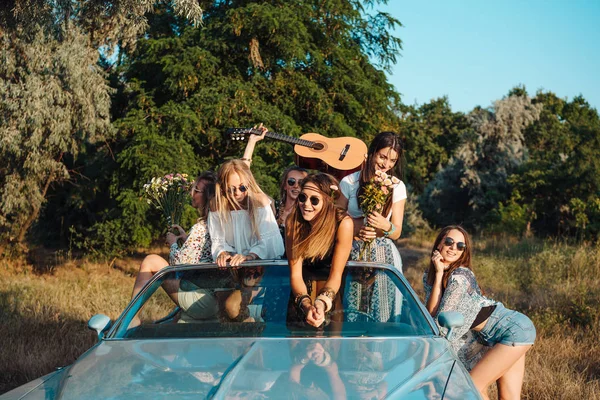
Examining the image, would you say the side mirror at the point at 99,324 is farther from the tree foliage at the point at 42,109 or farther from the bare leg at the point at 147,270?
the tree foliage at the point at 42,109

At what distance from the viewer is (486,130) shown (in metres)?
32.6

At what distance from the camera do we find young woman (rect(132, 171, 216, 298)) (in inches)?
190

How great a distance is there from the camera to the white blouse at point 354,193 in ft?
16.1

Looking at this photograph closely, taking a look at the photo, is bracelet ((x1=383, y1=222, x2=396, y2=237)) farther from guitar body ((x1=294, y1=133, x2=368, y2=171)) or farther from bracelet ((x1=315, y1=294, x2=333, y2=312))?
guitar body ((x1=294, y1=133, x2=368, y2=171))

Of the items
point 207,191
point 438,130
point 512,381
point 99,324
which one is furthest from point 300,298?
point 438,130

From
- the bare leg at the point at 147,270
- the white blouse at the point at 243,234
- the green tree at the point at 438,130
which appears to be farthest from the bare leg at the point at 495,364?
the green tree at the point at 438,130

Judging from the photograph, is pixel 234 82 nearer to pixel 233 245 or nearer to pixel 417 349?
pixel 233 245

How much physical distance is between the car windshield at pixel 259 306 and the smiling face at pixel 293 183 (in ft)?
5.28

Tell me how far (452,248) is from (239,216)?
1.40 m

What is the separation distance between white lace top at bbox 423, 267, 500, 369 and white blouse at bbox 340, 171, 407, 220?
2.56 feet

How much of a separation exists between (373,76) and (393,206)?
11.6 m

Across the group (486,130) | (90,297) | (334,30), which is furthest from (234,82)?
(486,130)

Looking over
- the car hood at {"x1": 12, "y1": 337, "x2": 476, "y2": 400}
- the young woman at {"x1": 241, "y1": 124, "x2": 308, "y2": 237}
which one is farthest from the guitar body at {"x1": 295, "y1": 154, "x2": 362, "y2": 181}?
the car hood at {"x1": 12, "y1": 337, "x2": 476, "y2": 400}

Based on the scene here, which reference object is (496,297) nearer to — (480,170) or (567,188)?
(567,188)
